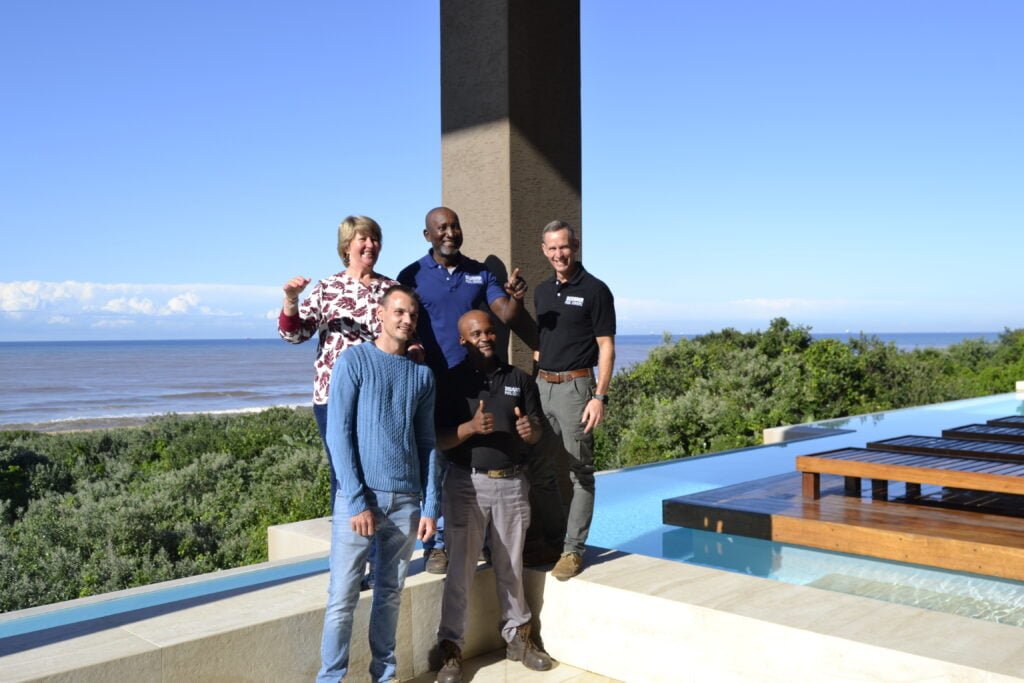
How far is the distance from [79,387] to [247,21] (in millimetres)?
26886

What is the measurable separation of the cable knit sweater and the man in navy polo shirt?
432 millimetres

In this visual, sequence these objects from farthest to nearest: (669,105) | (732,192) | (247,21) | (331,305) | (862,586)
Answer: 1. (732,192)
2. (247,21)
3. (669,105)
4. (862,586)
5. (331,305)

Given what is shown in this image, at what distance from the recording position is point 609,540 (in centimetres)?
425

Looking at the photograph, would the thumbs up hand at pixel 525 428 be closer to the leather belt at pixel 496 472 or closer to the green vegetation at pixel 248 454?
the leather belt at pixel 496 472

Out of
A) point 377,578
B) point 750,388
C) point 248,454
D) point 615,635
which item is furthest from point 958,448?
point 248,454

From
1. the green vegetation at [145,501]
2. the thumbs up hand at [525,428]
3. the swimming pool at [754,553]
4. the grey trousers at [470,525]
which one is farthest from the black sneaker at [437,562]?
the green vegetation at [145,501]

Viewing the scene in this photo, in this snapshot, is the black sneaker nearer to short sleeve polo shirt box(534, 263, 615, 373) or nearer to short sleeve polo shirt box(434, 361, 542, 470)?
short sleeve polo shirt box(434, 361, 542, 470)

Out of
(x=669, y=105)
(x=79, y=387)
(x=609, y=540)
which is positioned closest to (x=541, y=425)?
(x=609, y=540)

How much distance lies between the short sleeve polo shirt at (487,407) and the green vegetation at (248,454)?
3.72 m

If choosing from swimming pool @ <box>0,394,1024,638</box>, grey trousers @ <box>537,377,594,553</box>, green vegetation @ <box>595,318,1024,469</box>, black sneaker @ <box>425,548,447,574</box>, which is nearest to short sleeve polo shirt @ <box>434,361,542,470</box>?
grey trousers @ <box>537,377,594,553</box>

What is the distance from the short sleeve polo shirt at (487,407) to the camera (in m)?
3.07

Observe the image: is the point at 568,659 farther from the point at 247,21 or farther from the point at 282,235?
the point at 282,235

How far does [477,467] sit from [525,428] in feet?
0.78

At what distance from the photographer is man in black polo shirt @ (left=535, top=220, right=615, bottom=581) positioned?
324 centimetres
